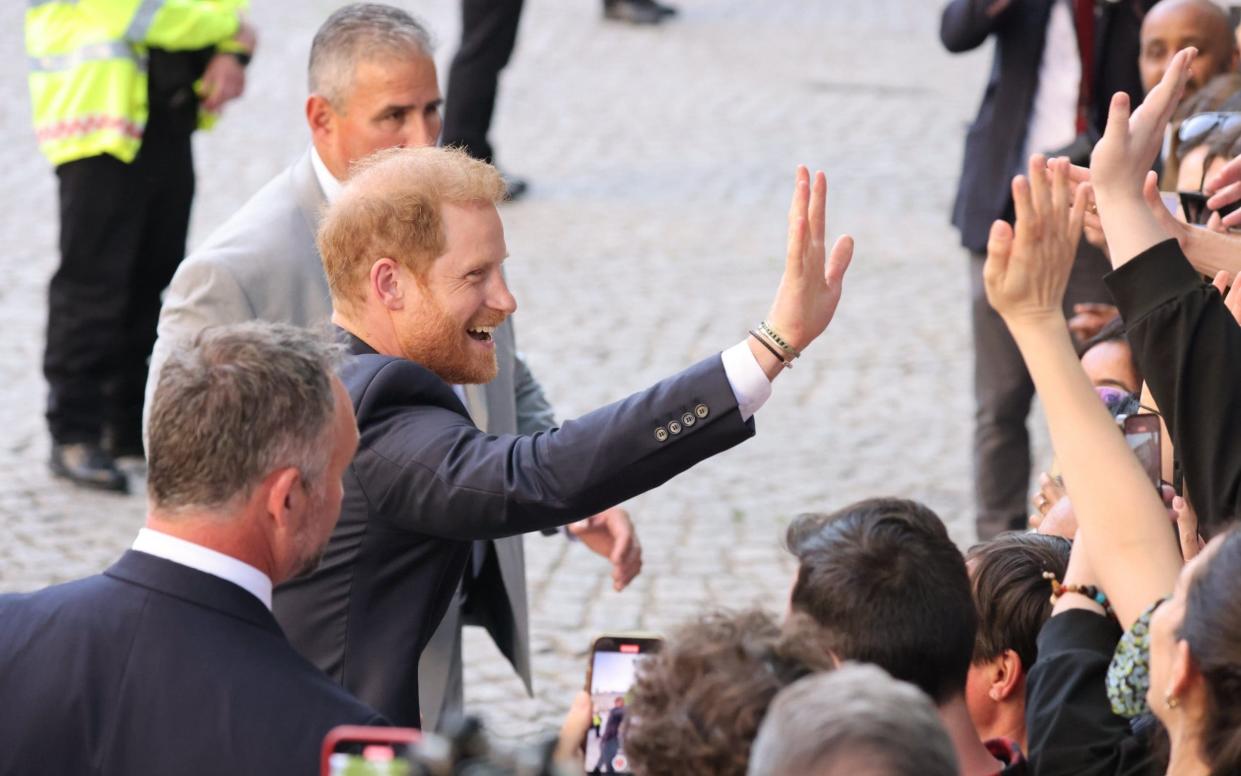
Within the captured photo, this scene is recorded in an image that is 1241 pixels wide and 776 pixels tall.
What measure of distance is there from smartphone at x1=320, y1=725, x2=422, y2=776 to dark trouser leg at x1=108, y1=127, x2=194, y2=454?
16.5ft

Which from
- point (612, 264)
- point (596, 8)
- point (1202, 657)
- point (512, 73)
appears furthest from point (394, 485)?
point (596, 8)

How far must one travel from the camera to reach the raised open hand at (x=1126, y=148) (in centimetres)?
268

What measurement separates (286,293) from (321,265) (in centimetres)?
11

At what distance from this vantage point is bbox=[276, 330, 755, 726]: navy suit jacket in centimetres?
281

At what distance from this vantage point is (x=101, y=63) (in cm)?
655

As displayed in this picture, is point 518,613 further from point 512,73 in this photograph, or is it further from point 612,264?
point 512,73

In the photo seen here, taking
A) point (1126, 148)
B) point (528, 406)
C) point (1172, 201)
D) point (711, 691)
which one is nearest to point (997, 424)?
point (528, 406)

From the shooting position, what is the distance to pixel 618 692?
2.87 metres

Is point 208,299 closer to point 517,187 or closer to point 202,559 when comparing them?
point 202,559

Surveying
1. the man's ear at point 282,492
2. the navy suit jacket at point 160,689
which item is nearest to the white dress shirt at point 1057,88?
the man's ear at point 282,492

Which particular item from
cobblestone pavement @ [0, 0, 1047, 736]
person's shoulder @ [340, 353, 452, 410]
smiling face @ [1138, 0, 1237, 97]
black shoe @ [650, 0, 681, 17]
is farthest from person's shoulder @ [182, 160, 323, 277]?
black shoe @ [650, 0, 681, 17]

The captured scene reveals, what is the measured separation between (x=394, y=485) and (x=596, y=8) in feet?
47.9

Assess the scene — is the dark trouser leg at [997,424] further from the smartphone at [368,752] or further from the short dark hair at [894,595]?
the smartphone at [368,752]

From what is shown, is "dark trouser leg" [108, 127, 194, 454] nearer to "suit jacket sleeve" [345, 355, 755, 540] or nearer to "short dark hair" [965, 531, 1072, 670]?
"suit jacket sleeve" [345, 355, 755, 540]
